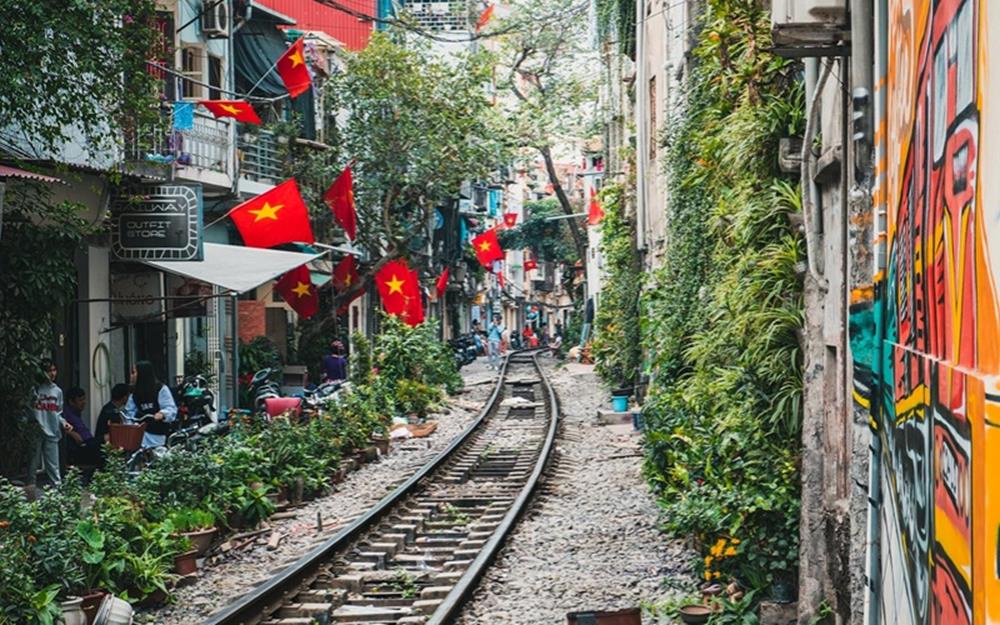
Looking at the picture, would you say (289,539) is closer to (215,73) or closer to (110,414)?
(110,414)

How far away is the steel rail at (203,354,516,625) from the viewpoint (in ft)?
29.9

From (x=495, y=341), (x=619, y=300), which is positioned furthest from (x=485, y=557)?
(x=495, y=341)

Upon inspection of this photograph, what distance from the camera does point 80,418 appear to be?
596 inches

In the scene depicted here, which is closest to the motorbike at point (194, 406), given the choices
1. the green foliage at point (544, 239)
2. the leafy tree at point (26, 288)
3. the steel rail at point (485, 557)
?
the leafy tree at point (26, 288)

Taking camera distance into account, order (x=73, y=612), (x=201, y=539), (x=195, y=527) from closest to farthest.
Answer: (x=73, y=612)
(x=201, y=539)
(x=195, y=527)

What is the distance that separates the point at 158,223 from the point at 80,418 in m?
2.60

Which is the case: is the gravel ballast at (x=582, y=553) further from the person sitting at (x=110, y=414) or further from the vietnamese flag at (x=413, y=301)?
the vietnamese flag at (x=413, y=301)

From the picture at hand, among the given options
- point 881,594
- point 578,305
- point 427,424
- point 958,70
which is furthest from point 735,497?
point 578,305

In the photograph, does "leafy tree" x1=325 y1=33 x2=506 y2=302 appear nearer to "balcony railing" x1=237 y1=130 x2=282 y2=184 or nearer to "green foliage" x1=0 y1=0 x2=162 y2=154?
"balcony railing" x1=237 y1=130 x2=282 y2=184

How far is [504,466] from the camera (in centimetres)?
1867

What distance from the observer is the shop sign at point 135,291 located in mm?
19625

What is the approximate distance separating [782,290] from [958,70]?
6.59m

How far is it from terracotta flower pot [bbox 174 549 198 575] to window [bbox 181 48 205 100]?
503 inches

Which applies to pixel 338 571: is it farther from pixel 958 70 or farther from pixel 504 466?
pixel 958 70
